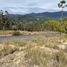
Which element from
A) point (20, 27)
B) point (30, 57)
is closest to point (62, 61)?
point (30, 57)

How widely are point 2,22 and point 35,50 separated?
10285 cm

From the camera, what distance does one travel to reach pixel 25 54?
11.4 meters

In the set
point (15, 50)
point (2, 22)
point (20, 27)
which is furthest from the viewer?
point (20, 27)

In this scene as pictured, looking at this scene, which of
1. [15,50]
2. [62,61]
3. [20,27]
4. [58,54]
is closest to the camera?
[62,61]

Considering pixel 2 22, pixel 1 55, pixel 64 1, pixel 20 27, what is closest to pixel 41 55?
pixel 1 55

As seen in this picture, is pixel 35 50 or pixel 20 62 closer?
pixel 20 62

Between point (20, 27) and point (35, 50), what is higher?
point (35, 50)

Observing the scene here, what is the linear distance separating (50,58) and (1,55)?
2.81m

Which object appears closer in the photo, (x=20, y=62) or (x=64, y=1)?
(x=20, y=62)

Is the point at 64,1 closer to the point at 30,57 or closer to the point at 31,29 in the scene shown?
the point at 30,57

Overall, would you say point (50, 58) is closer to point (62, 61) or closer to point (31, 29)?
point (62, 61)

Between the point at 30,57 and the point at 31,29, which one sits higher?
the point at 30,57

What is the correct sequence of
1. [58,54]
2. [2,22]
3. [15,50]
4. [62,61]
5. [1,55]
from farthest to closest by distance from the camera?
[2,22] → [15,50] → [1,55] → [58,54] → [62,61]

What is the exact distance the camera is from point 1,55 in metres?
12.4
